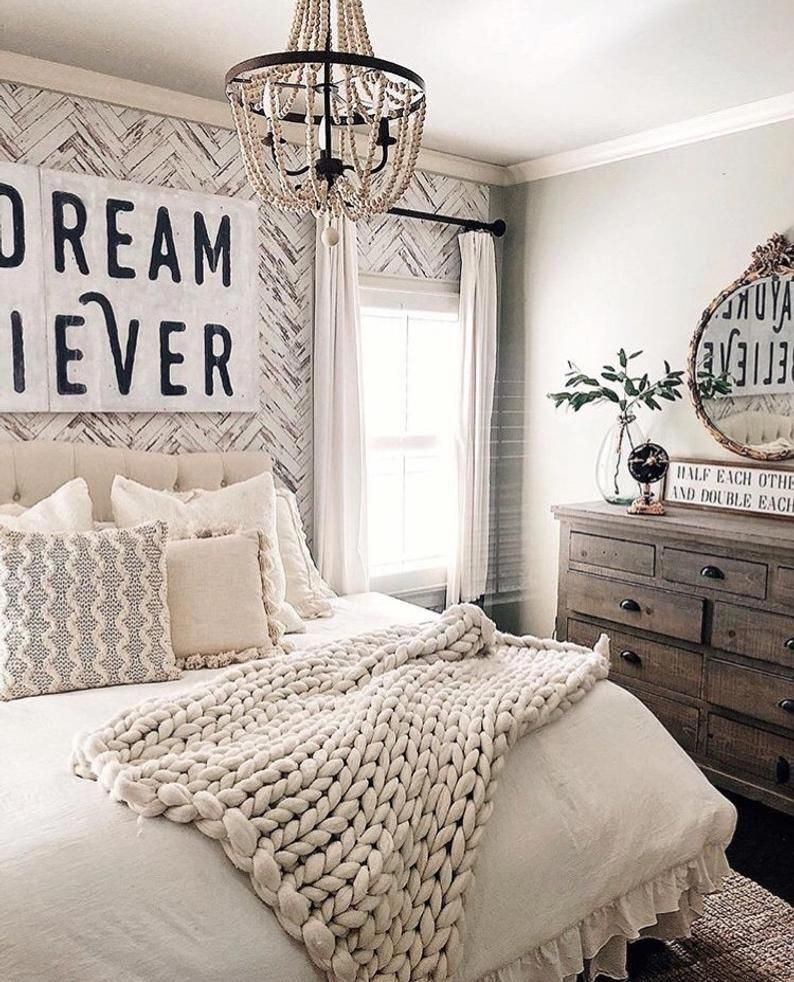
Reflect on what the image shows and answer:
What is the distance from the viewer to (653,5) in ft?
7.98

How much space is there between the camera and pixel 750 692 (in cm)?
304

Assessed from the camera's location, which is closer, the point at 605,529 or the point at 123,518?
the point at 123,518

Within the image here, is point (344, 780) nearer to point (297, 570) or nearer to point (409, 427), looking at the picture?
point (297, 570)

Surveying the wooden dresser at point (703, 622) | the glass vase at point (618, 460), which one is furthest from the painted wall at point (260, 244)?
the wooden dresser at point (703, 622)

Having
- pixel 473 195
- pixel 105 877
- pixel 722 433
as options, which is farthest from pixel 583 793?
pixel 473 195

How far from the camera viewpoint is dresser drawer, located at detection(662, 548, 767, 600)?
3.01m

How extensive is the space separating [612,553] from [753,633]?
2.05ft

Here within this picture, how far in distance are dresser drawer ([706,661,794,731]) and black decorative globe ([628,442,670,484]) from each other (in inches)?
29.8

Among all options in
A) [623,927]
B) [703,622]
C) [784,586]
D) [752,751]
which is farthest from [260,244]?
[623,927]

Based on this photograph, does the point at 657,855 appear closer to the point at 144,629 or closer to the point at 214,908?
the point at 214,908

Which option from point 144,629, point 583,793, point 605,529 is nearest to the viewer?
point 583,793

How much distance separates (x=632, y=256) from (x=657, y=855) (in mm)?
2579

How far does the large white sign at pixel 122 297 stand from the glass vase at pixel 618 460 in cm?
149

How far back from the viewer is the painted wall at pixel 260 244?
304cm
